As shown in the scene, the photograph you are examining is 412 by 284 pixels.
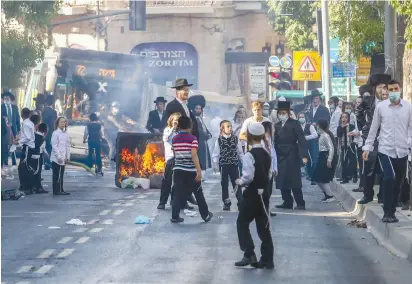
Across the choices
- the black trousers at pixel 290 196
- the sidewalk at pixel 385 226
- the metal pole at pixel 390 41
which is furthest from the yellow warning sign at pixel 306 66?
the black trousers at pixel 290 196

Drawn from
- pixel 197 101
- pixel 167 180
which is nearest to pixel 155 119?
pixel 197 101

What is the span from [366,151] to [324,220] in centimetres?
268

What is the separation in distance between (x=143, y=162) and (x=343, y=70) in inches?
517

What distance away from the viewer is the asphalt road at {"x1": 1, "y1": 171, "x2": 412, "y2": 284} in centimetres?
1173

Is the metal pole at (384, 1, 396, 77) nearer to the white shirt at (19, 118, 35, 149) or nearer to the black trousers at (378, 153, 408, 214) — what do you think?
the black trousers at (378, 153, 408, 214)

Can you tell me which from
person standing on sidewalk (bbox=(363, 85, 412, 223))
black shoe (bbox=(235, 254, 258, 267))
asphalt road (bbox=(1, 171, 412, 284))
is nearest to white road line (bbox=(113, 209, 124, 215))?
asphalt road (bbox=(1, 171, 412, 284))

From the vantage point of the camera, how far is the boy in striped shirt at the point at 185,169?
16812 millimetres

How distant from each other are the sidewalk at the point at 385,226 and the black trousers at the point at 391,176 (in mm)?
268

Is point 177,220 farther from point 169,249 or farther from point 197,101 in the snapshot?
point 197,101

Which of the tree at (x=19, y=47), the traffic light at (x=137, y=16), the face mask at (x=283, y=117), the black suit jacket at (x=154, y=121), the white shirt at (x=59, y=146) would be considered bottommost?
the white shirt at (x=59, y=146)

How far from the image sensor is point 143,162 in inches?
966

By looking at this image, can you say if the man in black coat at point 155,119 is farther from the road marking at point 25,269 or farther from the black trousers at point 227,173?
the road marking at point 25,269

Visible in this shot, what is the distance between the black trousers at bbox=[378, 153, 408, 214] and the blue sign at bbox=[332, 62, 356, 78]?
19794 mm

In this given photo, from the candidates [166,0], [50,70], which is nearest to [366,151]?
[50,70]
